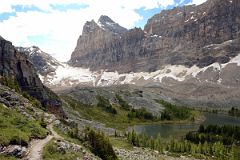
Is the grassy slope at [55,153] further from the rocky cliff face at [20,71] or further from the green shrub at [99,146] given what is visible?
the rocky cliff face at [20,71]

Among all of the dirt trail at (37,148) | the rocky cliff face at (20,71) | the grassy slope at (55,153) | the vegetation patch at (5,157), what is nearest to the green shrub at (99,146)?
the dirt trail at (37,148)

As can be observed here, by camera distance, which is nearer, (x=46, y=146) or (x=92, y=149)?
(x=46, y=146)

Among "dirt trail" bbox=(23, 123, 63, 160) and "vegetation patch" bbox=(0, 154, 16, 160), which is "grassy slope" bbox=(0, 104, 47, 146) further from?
"vegetation patch" bbox=(0, 154, 16, 160)

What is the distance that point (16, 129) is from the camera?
1922 inches

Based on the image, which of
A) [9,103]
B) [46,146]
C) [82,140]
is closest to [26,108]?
[9,103]

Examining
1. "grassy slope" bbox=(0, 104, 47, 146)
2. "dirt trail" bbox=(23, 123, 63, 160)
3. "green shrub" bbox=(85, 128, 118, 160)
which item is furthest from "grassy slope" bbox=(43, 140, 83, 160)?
"green shrub" bbox=(85, 128, 118, 160)

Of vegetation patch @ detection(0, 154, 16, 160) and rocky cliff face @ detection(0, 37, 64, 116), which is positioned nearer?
vegetation patch @ detection(0, 154, 16, 160)

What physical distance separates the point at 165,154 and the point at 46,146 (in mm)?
71537

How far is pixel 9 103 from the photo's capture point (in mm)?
60656

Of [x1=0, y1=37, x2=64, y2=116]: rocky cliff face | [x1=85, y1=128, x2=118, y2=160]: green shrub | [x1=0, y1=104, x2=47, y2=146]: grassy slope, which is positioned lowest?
[x1=85, y1=128, x2=118, y2=160]: green shrub

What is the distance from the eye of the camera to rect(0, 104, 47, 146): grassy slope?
45531mm

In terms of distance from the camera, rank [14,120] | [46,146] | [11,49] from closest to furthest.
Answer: [46,146]
[14,120]
[11,49]

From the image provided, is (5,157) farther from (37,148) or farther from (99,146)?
(99,146)

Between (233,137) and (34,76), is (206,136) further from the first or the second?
(34,76)
